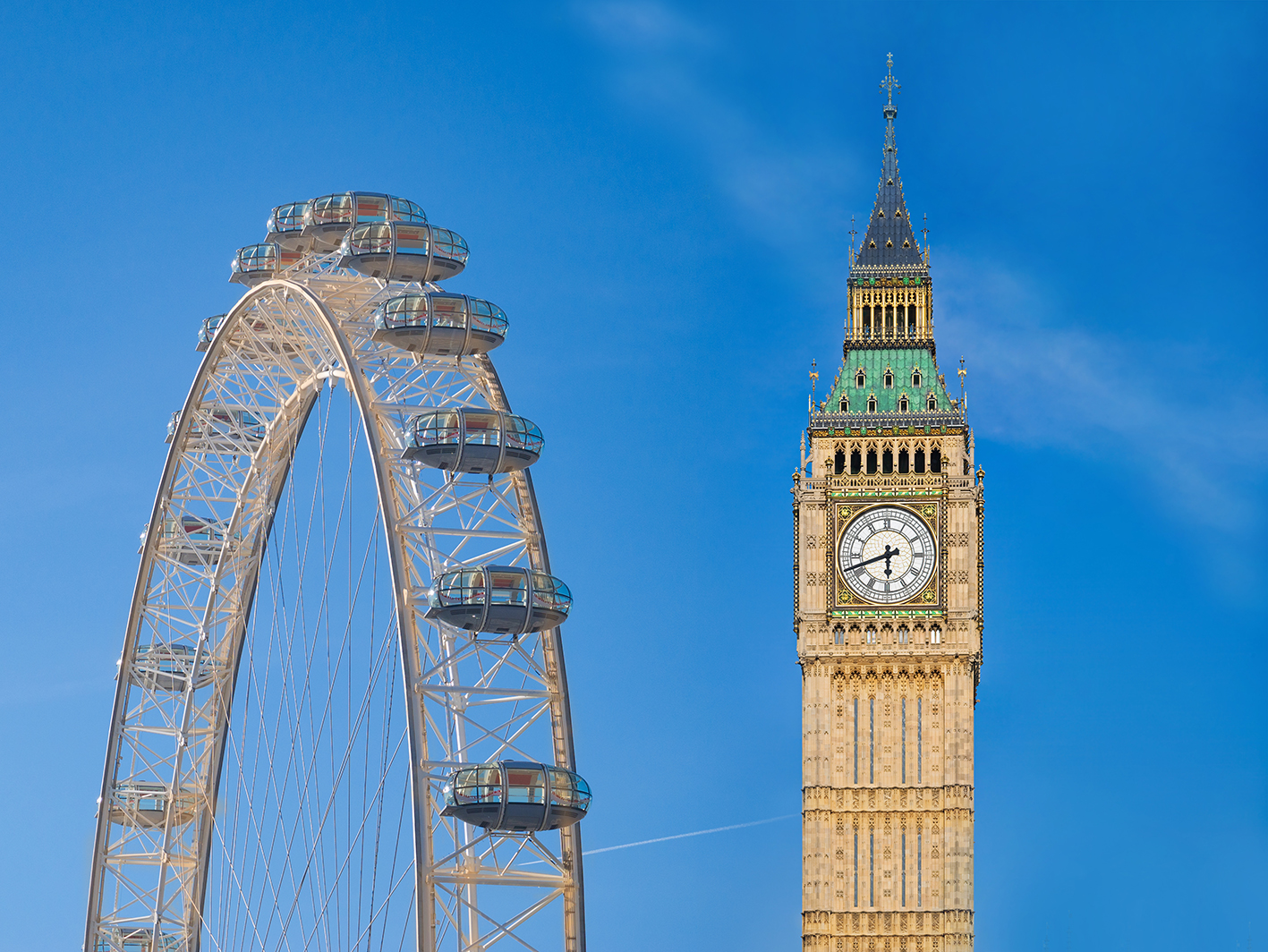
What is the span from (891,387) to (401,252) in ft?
237

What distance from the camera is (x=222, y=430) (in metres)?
119

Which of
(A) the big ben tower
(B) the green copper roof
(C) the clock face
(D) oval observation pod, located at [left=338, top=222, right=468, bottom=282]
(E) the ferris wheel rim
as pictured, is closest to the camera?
(E) the ferris wheel rim

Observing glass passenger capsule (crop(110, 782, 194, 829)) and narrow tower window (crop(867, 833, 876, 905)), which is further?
narrow tower window (crop(867, 833, 876, 905))

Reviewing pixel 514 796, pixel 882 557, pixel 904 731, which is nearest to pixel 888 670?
pixel 904 731

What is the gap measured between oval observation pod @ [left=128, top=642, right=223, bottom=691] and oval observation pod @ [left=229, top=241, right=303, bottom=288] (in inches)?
605

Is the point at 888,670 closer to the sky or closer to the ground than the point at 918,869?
closer to the sky

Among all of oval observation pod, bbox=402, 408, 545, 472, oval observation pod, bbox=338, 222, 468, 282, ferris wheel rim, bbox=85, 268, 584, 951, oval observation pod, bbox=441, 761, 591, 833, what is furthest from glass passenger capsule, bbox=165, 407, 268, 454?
oval observation pod, bbox=441, 761, 591, 833

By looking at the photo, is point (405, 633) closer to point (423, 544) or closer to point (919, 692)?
point (423, 544)

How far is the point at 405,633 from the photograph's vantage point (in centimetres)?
9462

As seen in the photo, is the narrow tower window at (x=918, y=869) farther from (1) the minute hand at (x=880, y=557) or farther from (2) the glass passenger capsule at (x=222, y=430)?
(2) the glass passenger capsule at (x=222, y=430)

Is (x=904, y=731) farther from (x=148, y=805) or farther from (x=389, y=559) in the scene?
(x=389, y=559)

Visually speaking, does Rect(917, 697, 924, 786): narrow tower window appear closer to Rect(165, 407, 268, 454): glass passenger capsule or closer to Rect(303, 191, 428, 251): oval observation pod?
Rect(165, 407, 268, 454): glass passenger capsule

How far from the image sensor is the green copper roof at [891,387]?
172 meters

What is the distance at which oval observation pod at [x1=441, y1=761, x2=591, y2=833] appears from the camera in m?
93.4
